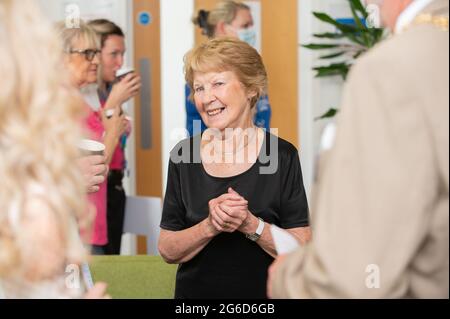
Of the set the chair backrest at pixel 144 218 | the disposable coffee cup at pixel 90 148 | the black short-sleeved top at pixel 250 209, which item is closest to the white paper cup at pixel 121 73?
the chair backrest at pixel 144 218

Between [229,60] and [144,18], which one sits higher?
[144,18]

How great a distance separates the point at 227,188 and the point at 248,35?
297cm

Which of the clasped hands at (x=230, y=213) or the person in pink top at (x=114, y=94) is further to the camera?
the person in pink top at (x=114, y=94)

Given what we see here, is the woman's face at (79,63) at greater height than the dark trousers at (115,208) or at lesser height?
greater

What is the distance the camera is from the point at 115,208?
4617 millimetres

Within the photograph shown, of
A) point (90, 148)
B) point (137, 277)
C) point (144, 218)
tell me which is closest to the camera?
point (90, 148)

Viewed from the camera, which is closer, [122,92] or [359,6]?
[122,92]

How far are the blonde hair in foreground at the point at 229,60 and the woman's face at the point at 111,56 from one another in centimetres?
209

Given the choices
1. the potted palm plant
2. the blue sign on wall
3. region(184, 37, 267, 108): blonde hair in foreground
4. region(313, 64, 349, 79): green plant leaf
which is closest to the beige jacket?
region(184, 37, 267, 108): blonde hair in foreground

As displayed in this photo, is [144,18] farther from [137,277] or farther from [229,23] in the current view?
[137,277]

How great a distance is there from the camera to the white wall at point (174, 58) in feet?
17.6

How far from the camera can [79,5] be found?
5.82 meters

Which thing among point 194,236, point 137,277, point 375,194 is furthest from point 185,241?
point 375,194

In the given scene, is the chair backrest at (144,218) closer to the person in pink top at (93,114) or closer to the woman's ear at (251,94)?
the person in pink top at (93,114)
